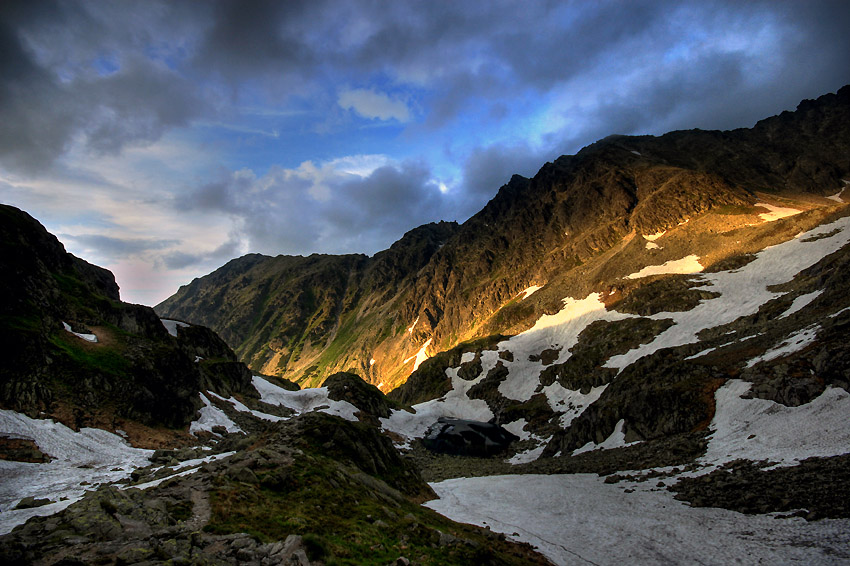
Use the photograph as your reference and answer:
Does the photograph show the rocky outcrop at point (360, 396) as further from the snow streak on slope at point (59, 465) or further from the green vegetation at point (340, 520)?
the green vegetation at point (340, 520)

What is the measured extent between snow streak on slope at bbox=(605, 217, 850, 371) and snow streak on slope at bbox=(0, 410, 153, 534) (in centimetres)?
7657

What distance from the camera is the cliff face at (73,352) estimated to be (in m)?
33.6

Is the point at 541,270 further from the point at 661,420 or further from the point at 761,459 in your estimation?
the point at 761,459

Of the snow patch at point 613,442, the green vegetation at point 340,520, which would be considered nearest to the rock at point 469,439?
the snow patch at point 613,442

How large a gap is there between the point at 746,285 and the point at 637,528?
281ft

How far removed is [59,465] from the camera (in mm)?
25781

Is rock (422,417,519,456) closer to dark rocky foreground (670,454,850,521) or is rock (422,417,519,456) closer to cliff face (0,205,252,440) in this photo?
cliff face (0,205,252,440)

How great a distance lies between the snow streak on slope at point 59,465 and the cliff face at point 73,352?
7.95 ft

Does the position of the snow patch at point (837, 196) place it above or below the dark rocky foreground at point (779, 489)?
above

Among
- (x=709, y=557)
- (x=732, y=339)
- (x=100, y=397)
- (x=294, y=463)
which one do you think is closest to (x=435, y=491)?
(x=294, y=463)

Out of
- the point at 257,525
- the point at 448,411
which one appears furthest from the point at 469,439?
the point at 257,525

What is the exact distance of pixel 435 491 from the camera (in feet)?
125

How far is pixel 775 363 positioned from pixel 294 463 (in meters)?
43.4

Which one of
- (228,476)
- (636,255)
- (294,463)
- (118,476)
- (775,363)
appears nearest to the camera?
(228,476)
